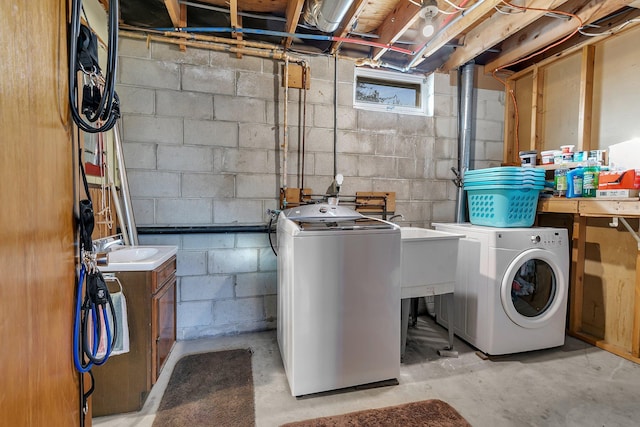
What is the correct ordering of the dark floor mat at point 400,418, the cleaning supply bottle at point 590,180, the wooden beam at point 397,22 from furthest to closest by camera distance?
the cleaning supply bottle at point 590,180, the wooden beam at point 397,22, the dark floor mat at point 400,418

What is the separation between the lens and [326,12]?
1.78 m

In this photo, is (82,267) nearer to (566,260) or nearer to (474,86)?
(566,260)

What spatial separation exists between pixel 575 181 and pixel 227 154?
8.72 ft

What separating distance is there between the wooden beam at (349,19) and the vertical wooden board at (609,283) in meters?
2.41

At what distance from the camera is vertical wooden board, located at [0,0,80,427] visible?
53 centimetres

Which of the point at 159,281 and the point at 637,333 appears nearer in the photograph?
the point at 159,281

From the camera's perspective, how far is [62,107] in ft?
2.47

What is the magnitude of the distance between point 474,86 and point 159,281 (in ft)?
10.3

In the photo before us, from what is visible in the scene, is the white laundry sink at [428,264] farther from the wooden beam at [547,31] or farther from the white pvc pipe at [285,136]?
the wooden beam at [547,31]

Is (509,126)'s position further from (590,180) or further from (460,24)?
(460,24)

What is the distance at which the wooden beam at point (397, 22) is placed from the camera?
6.35ft

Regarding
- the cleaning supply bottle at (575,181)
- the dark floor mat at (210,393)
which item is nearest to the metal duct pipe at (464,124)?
the cleaning supply bottle at (575,181)

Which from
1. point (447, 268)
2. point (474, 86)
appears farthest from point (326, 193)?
point (474, 86)

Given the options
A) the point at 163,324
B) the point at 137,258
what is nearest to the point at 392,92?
the point at 137,258
